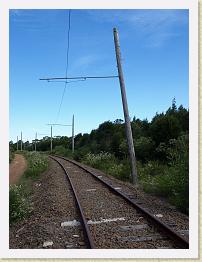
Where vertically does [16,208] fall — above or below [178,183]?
below

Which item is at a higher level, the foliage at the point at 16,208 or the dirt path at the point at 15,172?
the foliage at the point at 16,208

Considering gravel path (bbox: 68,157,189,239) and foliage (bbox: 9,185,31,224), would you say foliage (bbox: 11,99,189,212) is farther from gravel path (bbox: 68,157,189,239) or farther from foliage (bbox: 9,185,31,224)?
foliage (bbox: 9,185,31,224)

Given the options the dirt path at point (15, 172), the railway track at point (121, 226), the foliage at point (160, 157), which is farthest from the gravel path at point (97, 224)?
the dirt path at point (15, 172)

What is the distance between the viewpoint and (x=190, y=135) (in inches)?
229

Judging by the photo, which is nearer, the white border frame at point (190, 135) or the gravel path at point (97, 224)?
the white border frame at point (190, 135)

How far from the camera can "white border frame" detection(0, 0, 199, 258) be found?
5.36 m

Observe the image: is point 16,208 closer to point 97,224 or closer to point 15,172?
point 97,224

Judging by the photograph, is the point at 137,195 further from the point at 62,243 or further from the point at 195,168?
the point at 195,168

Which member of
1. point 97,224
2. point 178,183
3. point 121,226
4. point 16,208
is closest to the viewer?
point 121,226

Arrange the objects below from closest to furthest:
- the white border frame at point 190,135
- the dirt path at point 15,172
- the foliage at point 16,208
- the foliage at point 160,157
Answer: the white border frame at point 190,135, the foliage at point 16,208, the foliage at point 160,157, the dirt path at point 15,172

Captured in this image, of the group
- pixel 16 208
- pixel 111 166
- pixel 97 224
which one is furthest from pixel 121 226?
pixel 111 166

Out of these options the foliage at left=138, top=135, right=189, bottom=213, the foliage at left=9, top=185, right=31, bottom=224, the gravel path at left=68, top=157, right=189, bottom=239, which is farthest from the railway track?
the foliage at left=9, top=185, right=31, bottom=224

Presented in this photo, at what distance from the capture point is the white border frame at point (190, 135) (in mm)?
5363

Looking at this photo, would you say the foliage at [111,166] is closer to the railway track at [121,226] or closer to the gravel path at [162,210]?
the gravel path at [162,210]
